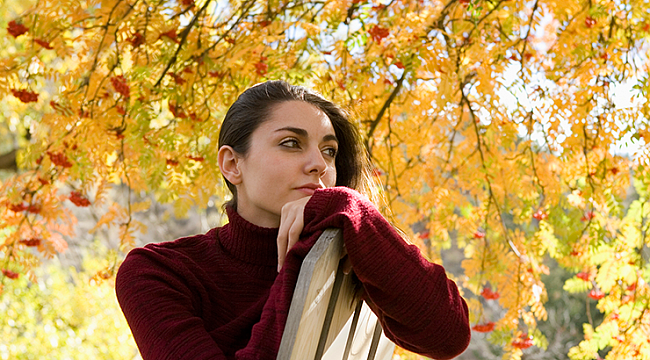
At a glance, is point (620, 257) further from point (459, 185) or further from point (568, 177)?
point (459, 185)

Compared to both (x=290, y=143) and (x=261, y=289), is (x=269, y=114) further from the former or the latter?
(x=261, y=289)

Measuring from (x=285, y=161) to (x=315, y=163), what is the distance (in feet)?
0.19

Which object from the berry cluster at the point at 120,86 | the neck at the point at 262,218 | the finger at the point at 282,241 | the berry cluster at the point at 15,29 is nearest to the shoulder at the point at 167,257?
the neck at the point at 262,218

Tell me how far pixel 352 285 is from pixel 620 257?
223 centimetres

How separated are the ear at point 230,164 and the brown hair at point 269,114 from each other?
1 cm

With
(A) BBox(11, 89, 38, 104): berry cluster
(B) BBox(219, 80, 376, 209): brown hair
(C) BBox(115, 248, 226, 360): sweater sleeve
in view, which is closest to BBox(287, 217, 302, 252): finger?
(C) BBox(115, 248, 226, 360): sweater sleeve

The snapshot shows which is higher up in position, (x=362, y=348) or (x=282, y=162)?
(x=282, y=162)

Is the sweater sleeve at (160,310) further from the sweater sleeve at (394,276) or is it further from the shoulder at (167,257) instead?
the sweater sleeve at (394,276)

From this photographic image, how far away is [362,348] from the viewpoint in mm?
1162

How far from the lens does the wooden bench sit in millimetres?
833

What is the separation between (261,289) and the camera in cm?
128

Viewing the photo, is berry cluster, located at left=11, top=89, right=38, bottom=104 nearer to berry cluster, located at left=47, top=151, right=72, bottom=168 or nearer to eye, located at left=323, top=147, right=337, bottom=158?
berry cluster, located at left=47, top=151, right=72, bottom=168

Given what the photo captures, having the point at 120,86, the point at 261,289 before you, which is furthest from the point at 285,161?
the point at 120,86

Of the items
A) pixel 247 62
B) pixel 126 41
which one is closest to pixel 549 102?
pixel 247 62
